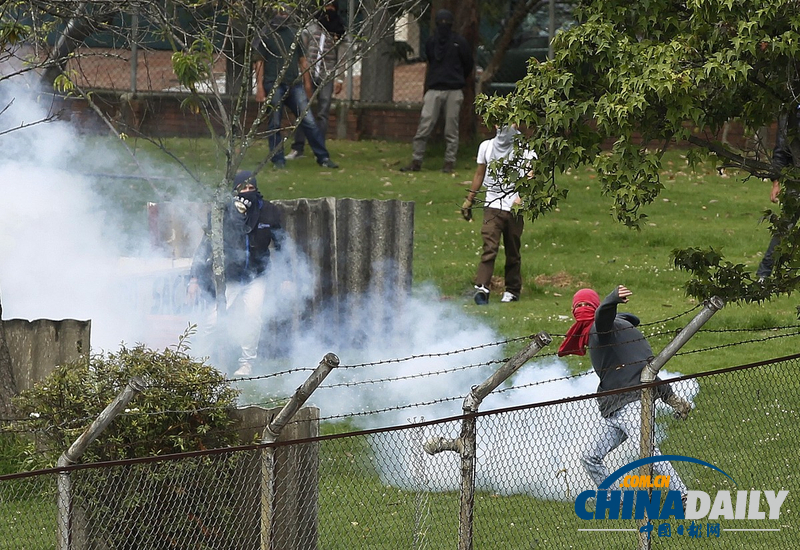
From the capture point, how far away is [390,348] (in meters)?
10.6

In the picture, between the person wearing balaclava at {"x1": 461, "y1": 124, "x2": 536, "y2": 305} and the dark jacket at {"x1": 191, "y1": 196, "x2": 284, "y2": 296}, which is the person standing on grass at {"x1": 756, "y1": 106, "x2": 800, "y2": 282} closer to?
the dark jacket at {"x1": 191, "y1": 196, "x2": 284, "y2": 296}

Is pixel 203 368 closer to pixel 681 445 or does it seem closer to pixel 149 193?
pixel 681 445

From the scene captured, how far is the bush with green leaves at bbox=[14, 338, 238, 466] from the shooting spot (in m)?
5.92

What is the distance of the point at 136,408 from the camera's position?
592cm

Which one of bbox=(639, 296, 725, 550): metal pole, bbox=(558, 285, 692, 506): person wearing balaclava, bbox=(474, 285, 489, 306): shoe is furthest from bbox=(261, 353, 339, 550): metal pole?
bbox=(474, 285, 489, 306): shoe

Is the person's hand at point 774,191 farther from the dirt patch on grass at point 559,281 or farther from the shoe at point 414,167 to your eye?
the shoe at point 414,167

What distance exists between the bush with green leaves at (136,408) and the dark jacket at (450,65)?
11.3 meters

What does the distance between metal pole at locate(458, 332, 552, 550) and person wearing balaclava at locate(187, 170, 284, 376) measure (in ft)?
15.0

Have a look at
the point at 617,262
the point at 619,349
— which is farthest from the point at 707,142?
the point at 617,262

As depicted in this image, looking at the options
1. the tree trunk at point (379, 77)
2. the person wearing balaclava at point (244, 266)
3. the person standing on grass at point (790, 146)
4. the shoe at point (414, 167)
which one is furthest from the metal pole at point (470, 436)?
the tree trunk at point (379, 77)

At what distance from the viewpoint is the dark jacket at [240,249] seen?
989cm

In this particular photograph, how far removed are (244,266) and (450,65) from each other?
25.5 feet

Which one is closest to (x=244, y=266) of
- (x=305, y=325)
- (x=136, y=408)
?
(x=305, y=325)

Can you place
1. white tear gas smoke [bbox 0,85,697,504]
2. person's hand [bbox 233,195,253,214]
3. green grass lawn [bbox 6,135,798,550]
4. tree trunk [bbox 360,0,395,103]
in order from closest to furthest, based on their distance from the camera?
green grass lawn [bbox 6,135,798,550], white tear gas smoke [bbox 0,85,697,504], person's hand [bbox 233,195,253,214], tree trunk [bbox 360,0,395,103]
